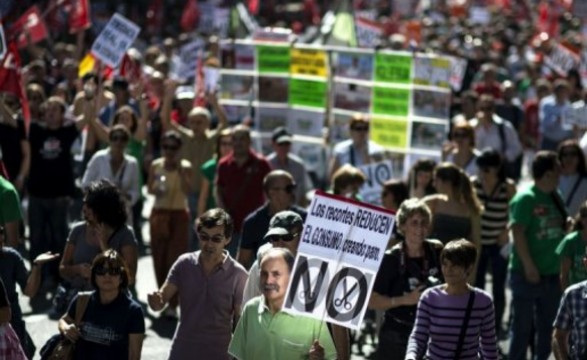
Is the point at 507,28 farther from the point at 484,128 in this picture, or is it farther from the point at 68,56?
the point at 484,128

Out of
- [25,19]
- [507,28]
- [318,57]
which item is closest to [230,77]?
[318,57]

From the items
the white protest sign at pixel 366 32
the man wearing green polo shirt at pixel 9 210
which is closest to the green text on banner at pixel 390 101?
the white protest sign at pixel 366 32

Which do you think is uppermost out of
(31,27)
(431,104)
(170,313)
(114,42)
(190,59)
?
(31,27)

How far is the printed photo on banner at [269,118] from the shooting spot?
20.7 meters

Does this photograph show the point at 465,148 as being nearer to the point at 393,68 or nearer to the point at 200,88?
the point at 393,68

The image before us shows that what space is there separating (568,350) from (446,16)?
128ft

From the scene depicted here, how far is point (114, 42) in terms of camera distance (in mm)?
18281

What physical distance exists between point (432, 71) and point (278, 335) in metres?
10.9

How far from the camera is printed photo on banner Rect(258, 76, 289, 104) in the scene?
20688 millimetres

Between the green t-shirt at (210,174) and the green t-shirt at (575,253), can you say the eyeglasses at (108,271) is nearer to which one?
the green t-shirt at (575,253)

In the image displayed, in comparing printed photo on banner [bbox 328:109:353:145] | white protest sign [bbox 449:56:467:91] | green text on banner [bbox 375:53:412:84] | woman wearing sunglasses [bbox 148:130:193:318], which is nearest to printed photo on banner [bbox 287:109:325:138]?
printed photo on banner [bbox 328:109:353:145]

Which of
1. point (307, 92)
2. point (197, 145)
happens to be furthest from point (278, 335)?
point (307, 92)

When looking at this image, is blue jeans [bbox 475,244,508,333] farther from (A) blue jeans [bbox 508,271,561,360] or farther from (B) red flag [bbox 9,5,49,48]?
(B) red flag [bbox 9,5,49,48]

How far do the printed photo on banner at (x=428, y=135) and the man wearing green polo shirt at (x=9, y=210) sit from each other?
8.11 m
